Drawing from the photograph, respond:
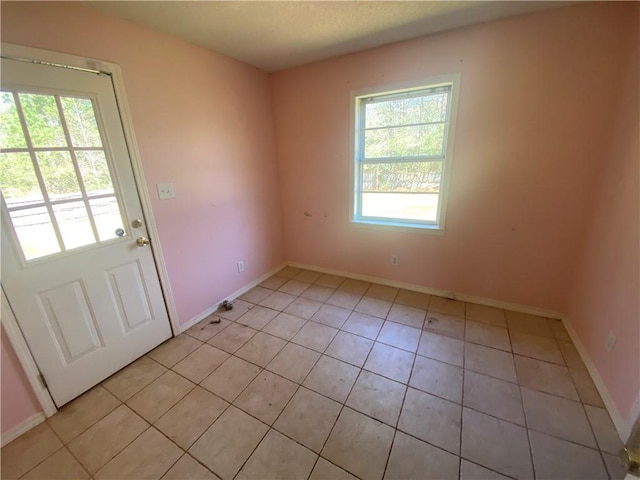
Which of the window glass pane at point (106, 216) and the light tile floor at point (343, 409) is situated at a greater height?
the window glass pane at point (106, 216)

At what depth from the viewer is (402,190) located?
266 cm

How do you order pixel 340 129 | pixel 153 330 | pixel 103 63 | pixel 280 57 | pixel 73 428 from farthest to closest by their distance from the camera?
1. pixel 340 129
2. pixel 280 57
3. pixel 153 330
4. pixel 103 63
5. pixel 73 428

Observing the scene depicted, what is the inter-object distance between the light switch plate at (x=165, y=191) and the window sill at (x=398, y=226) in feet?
5.95

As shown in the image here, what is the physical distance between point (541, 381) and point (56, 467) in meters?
2.82

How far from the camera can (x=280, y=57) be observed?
8.17 ft

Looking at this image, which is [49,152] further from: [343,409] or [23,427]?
[343,409]

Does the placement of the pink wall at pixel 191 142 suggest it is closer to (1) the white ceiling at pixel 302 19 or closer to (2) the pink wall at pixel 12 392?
(2) the pink wall at pixel 12 392

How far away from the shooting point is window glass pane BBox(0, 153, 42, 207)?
1.32 metres

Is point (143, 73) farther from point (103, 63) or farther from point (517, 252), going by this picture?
point (517, 252)

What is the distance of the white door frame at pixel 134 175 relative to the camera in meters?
1.36

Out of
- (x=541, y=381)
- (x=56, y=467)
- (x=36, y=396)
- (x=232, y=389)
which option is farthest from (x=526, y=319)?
(x=36, y=396)

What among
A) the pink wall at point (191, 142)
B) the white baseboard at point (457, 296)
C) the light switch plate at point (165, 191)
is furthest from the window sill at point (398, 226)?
the light switch plate at point (165, 191)

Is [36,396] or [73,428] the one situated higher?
[36,396]

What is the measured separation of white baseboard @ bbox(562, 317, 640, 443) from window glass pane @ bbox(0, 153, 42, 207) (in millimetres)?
3306
